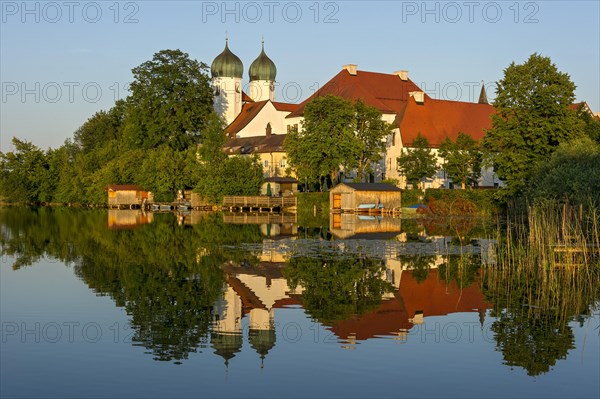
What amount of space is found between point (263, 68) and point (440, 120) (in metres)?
38.4

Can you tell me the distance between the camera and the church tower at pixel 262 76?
115688 millimetres

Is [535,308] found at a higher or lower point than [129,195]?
lower

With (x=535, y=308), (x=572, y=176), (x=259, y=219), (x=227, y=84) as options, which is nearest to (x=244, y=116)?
(x=227, y=84)

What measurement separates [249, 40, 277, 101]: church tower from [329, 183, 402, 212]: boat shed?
5257 centimetres

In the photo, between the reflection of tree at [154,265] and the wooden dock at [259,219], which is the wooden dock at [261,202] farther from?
the reflection of tree at [154,265]

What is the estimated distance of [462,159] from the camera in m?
63.6

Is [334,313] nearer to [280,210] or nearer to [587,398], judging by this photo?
[587,398]

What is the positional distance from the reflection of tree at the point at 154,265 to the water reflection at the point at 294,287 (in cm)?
4

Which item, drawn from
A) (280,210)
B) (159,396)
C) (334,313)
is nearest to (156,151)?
(280,210)

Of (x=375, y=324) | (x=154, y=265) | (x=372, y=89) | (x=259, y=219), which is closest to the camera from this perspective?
(x=375, y=324)

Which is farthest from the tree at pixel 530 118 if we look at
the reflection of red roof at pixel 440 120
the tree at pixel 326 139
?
the reflection of red roof at pixel 440 120

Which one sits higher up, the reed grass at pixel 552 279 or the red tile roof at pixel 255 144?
the red tile roof at pixel 255 144

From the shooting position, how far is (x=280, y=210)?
244 ft

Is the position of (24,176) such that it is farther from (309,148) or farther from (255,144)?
(309,148)
